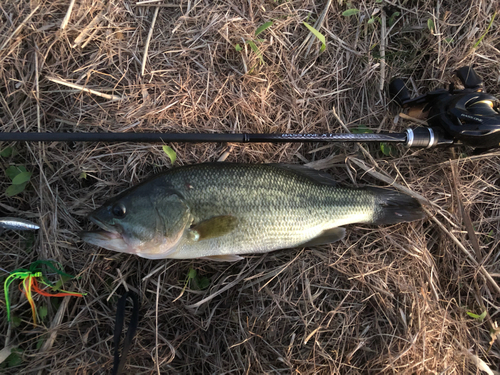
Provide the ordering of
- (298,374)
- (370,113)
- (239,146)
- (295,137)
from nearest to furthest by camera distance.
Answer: (298,374)
(295,137)
(239,146)
(370,113)

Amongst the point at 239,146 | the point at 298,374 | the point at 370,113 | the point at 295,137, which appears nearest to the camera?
the point at 298,374

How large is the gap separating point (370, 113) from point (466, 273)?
75.8 inches

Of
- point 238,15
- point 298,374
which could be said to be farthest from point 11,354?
point 238,15

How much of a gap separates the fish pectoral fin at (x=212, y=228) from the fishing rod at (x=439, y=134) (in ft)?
2.36

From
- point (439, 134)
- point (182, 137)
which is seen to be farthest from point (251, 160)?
point (439, 134)

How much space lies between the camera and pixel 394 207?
8.93 ft

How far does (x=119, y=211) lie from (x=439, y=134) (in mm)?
2934

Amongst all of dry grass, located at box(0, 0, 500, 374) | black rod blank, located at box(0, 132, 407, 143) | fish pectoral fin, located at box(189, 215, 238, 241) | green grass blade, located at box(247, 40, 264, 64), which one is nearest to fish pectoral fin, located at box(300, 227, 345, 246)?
dry grass, located at box(0, 0, 500, 374)

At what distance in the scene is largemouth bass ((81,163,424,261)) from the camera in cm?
234

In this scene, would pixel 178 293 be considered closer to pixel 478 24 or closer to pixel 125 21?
pixel 125 21

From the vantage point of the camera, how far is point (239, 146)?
2896mm

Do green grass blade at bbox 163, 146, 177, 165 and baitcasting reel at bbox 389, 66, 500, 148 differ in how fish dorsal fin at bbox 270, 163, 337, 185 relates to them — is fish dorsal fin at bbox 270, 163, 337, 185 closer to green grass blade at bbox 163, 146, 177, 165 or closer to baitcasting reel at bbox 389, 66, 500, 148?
baitcasting reel at bbox 389, 66, 500, 148

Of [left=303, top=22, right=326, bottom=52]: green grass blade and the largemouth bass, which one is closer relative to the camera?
the largemouth bass

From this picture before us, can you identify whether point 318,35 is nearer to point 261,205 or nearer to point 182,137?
point 182,137
